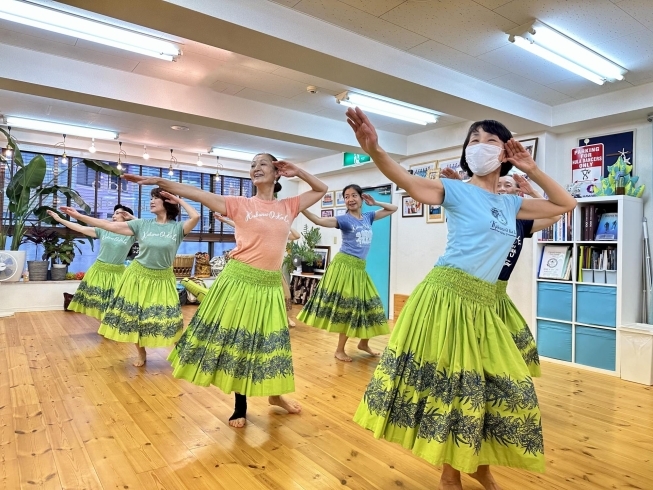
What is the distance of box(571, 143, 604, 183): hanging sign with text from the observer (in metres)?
4.79

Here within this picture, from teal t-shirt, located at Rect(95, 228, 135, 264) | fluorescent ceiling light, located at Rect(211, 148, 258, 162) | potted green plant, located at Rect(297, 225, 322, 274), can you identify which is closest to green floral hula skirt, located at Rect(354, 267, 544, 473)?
teal t-shirt, located at Rect(95, 228, 135, 264)

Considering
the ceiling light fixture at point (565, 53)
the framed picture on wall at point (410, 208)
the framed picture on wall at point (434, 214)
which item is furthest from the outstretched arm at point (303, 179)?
the framed picture on wall at point (410, 208)

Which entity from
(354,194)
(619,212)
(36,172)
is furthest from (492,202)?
(36,172)

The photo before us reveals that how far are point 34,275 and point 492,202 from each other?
24.7 feet

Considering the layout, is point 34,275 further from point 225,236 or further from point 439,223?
point 439,223

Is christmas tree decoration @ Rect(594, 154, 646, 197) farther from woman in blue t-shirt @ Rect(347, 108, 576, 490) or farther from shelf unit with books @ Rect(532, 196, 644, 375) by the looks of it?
woman in blue t-shirt @ Rect(347, 108, 576, 490)

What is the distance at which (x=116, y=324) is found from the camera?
3.85m

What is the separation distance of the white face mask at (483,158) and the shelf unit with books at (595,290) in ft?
Answer: 10.2

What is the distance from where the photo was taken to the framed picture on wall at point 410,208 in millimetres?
6609

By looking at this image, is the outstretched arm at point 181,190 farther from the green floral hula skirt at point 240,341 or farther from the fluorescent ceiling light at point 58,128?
the fluorescent ceiling light at point 58,128

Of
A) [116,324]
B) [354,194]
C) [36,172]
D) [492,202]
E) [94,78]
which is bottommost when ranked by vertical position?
[116,324]

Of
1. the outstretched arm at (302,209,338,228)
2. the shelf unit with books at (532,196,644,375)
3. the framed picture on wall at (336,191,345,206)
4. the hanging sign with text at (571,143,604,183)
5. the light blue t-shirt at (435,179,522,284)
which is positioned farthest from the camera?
the framed picture on wall at (336,191,345,206)

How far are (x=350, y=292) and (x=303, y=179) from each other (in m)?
1.76

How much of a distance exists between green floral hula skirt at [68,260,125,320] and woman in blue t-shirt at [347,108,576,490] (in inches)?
166
